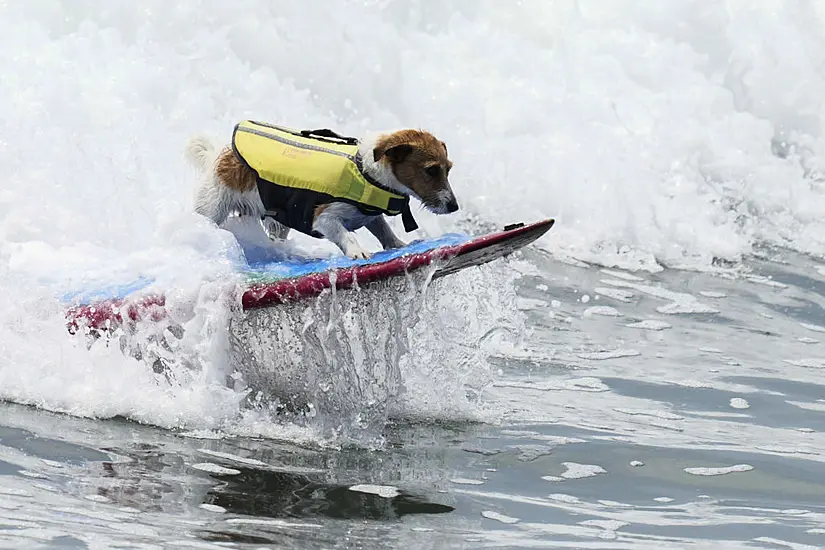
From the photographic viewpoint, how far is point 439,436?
5.44 metres

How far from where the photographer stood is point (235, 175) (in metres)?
6.25

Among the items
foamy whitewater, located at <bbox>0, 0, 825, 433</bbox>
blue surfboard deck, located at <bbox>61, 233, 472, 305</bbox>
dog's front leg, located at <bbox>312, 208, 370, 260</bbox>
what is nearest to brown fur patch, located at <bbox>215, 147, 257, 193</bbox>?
blue surfboard deck, located at <bbox>61, 233, 472, 305</bbox>

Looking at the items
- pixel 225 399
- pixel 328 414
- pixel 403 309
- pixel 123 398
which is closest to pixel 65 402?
pixel 123 398

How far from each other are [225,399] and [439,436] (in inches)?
38.5

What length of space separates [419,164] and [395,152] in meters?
0.13

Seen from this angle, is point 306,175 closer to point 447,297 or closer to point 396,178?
point 396,178

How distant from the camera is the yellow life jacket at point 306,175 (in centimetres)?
573

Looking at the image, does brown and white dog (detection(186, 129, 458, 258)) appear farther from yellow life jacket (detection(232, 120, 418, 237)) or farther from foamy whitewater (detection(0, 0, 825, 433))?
foamy whitewater (detection(0, 0, 825, 433))

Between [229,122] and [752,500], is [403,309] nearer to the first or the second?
[752,500]

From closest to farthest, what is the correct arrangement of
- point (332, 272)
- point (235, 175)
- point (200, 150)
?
point (332, 272) → point (235, 175) → point (200, 150)

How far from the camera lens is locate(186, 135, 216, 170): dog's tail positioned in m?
6.49

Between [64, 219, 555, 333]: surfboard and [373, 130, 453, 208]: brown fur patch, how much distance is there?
0.26 m

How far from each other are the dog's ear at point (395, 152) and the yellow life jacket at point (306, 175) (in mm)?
126

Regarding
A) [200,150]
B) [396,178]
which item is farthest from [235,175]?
[396,178]
